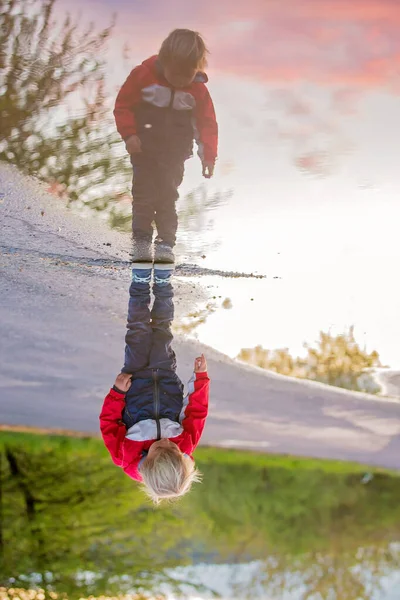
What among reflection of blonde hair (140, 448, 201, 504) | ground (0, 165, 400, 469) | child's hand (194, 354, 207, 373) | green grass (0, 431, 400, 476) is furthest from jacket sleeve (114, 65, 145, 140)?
green grass (0, 431, 400, 476)

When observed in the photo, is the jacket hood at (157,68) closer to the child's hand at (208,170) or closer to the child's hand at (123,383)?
the child's hand at (208,170)

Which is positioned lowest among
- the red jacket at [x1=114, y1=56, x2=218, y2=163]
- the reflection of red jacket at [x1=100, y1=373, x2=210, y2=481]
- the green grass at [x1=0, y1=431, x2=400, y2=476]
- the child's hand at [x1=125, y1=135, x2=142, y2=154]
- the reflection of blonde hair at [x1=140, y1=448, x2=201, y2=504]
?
the green grass at [x1=0, y1=431, x2=400, y2=476]

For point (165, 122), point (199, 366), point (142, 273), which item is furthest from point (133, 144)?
point (199, 366)

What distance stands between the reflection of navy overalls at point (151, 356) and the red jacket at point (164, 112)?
36cm

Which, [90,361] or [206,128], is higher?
[206,128]

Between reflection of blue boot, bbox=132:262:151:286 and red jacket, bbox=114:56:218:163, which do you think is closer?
red jacket, bbox=114:56:218:163

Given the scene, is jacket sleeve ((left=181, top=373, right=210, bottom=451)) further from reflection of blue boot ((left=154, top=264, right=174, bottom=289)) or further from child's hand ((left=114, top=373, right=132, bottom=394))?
reflection of blue boot ((left=154, top=264, right=174, bottom=289))

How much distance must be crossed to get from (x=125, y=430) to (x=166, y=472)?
0.15 meters

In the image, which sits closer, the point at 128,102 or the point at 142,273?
the point at 128,102

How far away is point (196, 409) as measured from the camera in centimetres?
148

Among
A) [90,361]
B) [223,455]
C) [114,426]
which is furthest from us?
[223,455]

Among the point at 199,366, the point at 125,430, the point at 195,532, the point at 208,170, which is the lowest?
the point at 195,532

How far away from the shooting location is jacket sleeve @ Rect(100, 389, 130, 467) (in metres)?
1.45

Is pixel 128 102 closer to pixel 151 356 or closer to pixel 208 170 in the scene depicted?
pixel 208 170
